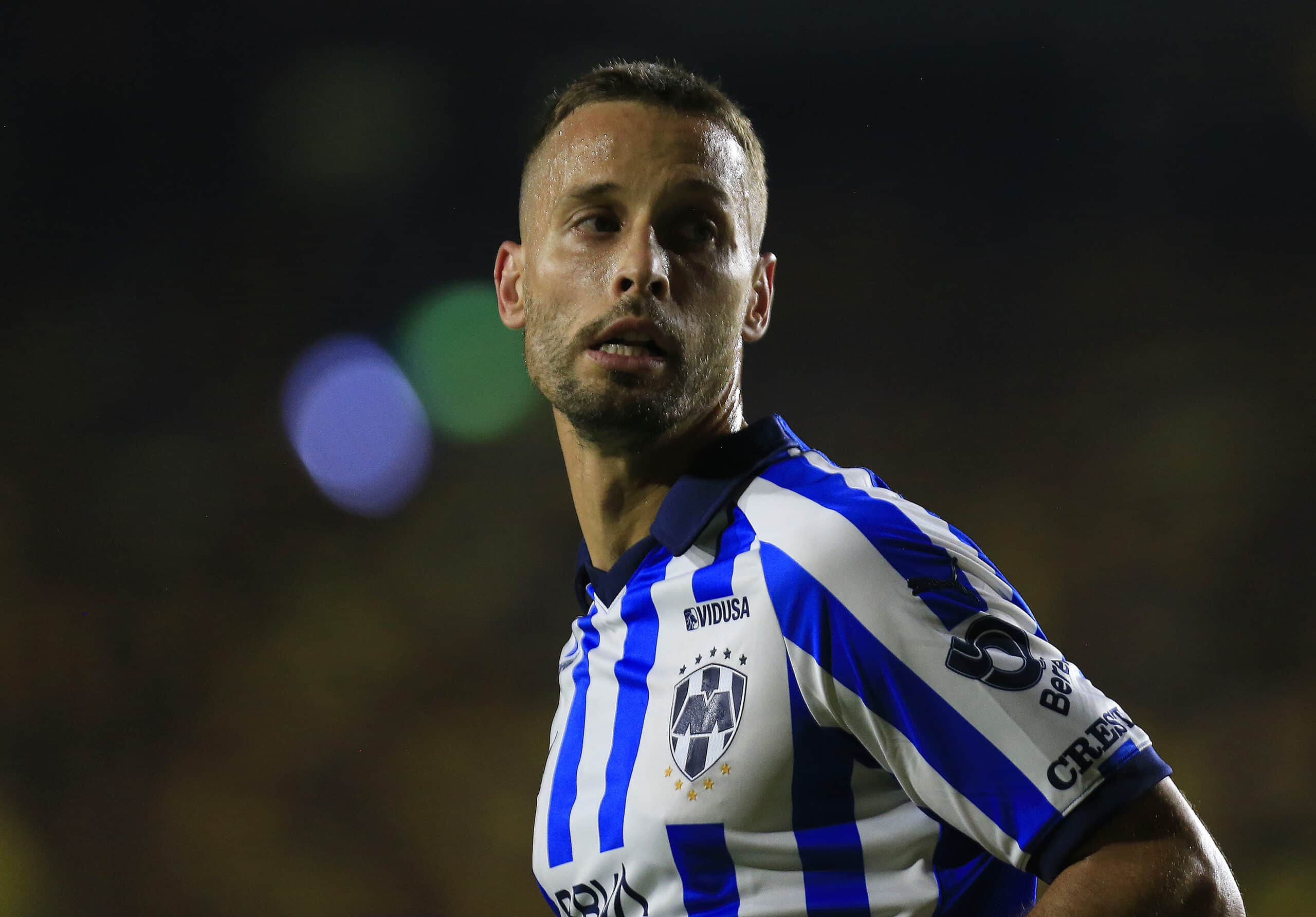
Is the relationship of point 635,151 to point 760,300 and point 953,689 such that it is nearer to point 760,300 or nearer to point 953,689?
point 760,300

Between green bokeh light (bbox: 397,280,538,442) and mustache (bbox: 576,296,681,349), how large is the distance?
212 cm

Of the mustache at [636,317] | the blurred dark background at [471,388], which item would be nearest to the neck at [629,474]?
the mustache at [636,317]

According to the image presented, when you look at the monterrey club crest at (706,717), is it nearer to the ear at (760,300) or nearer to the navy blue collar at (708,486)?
the navy blue collar at (708,486)

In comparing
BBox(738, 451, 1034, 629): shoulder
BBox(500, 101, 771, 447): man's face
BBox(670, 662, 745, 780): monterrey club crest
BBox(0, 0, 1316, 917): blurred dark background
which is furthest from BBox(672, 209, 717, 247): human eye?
BBox(0, 0, 1316, 917): blurred dark background

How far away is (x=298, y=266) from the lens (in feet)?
10.8

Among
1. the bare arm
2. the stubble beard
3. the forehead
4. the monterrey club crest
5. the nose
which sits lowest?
the bare arm

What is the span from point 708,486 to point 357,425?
7.59 ft

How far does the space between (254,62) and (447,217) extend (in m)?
0.68

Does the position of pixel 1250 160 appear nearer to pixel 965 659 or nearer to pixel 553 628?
pixel 553 628

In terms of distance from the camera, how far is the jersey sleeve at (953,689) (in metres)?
0.91

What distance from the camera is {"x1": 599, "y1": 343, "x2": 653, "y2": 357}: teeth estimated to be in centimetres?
124

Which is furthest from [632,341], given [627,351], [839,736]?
[839,736]

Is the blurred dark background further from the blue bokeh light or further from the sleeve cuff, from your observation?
the sleeve cuff

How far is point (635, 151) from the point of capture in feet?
4.26
